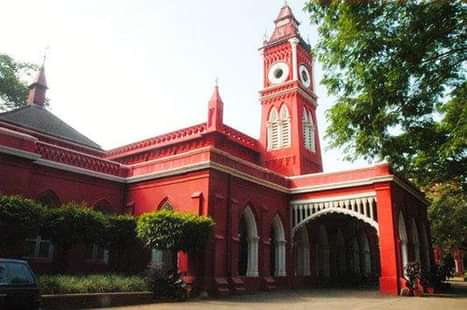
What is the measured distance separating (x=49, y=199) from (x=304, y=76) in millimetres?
20159

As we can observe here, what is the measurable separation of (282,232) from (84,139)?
14717mm

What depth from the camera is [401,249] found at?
2014cm

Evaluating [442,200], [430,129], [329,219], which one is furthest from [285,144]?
[430,129]

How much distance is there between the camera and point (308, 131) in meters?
28.9

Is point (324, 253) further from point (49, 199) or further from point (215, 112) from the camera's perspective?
point (49, 199)

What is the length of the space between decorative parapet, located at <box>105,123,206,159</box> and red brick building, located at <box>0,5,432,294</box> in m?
0.08

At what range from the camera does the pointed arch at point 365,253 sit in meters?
28.3

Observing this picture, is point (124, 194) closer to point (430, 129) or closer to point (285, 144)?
point (285, 144)

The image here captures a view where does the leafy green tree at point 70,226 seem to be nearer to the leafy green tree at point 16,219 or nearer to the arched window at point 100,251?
the leafy green tree at point 16,219

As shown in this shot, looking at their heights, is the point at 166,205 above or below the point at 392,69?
below

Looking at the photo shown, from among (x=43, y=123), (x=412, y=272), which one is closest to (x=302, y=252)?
(x=412, y=272)

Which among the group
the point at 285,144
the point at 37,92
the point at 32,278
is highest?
the point at 37,92

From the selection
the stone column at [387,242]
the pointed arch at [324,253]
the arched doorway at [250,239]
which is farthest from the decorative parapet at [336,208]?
the arched doorway at [250,239]

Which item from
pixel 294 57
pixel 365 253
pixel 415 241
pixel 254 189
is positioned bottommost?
pixel 365 253
